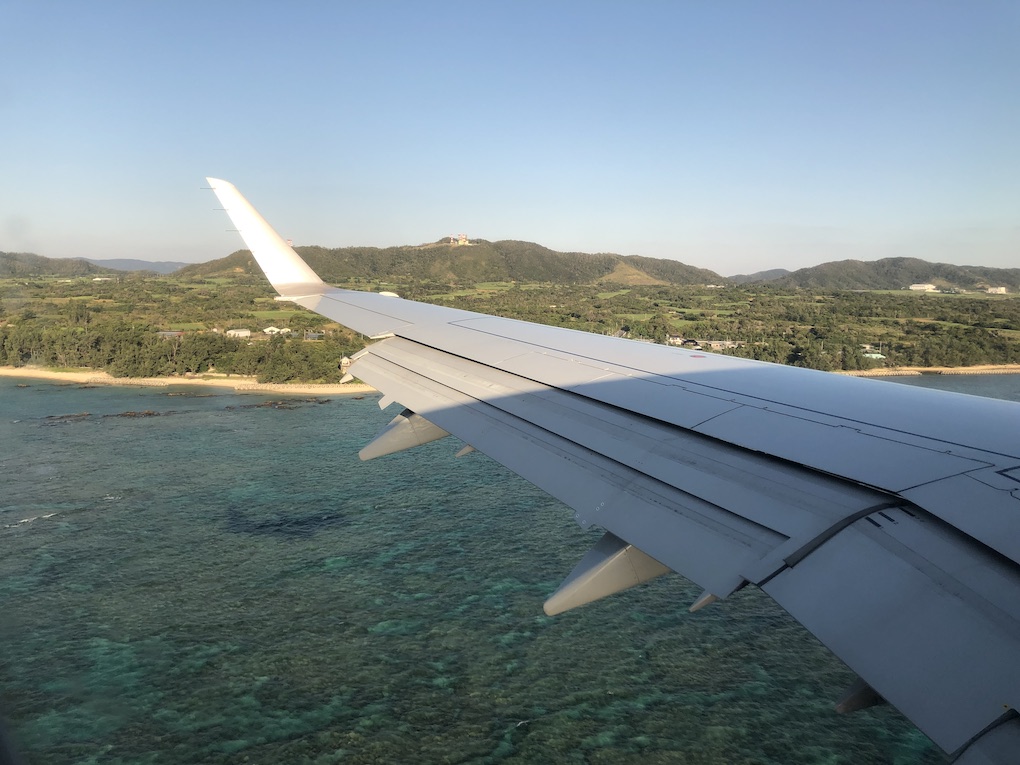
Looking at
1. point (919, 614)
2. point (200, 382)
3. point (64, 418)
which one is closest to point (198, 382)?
point (200, 382)

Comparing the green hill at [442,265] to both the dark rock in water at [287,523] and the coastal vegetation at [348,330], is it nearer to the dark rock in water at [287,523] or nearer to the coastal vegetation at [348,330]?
the coastal vegetation at [348,330]

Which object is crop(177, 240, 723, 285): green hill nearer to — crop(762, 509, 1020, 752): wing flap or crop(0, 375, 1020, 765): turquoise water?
crop(0, 375, 1020, 765): turquoise water

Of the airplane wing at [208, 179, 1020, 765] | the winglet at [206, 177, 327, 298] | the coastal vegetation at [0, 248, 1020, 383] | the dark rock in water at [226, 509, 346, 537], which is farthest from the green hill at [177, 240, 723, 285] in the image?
the airplane wing at [208, 179, 1020, 765]

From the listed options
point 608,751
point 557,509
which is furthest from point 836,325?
point 608,751

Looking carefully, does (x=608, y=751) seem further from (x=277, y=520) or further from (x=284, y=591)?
(x=277, y=520)

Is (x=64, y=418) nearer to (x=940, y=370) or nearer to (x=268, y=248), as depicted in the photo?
(x=268, y=248)
